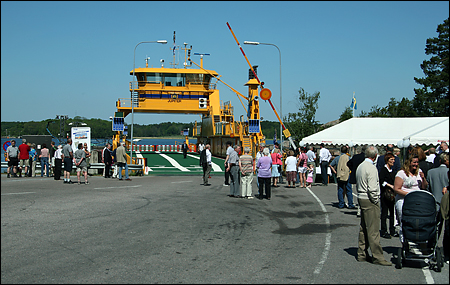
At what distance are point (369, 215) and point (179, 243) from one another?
3.22 m

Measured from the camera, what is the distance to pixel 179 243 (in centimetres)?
746

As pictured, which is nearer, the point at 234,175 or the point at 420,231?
the point at 420,231

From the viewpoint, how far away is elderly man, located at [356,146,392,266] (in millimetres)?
6543

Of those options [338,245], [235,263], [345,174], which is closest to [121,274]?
[235,263]

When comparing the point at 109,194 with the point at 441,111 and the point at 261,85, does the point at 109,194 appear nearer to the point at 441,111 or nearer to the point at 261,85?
the point at 261,85

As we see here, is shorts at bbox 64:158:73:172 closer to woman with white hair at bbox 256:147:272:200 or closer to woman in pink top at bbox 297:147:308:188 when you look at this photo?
woman with white hair at bbox 256:147:272:200

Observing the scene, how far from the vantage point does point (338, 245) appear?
7.61 m

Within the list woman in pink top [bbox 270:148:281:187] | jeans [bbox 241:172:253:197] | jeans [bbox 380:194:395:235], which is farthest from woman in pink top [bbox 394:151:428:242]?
woman in pink top [bbox 270:148:281:187]

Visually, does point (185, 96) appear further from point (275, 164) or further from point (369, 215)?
point (369, 215)

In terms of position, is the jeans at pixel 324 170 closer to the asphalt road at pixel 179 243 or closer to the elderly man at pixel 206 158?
the elderly man at pixel 206 158

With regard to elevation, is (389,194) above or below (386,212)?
above

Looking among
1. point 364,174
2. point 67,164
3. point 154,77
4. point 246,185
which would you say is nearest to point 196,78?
point 154,77

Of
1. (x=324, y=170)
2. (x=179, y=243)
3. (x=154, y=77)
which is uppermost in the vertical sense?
(x=154, y=77)

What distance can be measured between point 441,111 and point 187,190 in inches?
1525
